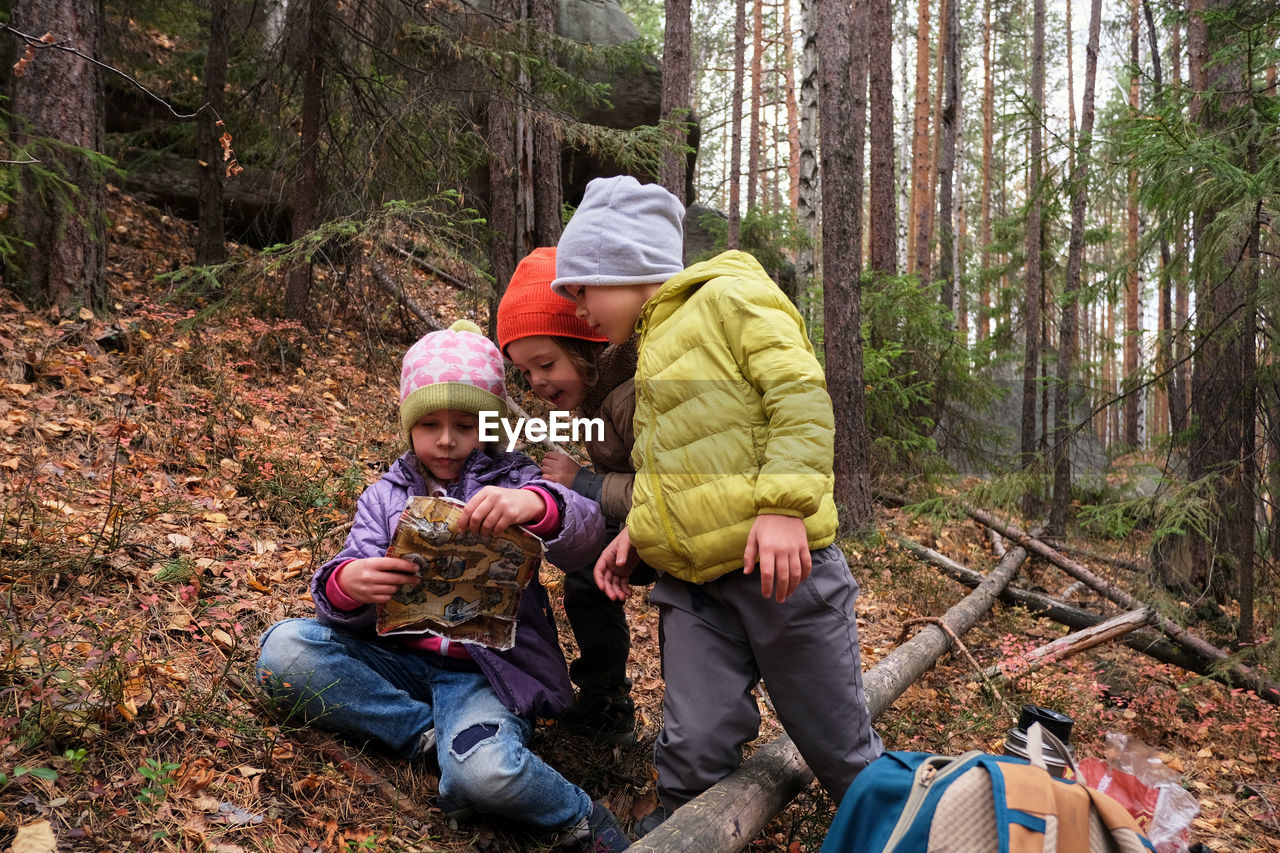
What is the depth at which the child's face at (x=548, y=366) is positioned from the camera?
302 cm

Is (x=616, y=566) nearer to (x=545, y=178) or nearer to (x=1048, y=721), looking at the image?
(x=1048, y=721)

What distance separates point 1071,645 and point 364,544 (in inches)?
185

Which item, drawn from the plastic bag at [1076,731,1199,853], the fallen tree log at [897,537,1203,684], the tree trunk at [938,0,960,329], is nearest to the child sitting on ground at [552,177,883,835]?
the plastic bag at [1076,731,1199,853]

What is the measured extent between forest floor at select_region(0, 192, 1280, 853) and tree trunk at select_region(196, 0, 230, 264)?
0.43 meters

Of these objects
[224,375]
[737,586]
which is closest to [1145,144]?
[737,586]

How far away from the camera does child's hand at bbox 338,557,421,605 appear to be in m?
2.56

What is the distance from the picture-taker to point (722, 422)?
8.02 feet

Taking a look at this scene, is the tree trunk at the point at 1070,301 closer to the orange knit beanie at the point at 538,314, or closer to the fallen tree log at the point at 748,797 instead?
the fallen tree log at the point at 748,797

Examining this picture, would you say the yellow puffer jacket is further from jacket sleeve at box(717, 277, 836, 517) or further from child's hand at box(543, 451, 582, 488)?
child's hand at box(543, 451, 582, 488)

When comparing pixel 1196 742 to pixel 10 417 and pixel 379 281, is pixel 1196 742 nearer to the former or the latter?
pixel 10 417

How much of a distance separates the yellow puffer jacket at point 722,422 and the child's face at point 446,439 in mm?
714

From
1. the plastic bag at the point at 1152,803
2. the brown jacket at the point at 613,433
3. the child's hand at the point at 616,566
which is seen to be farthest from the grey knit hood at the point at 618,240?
the plastic bag at the point at 1152,803

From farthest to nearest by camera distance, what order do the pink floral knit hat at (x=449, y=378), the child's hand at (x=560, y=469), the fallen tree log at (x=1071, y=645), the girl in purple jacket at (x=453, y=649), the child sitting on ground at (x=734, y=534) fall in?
the fallen tree log at (x=1071, y=645)
the child's hand at (x=560, y=469)
the pink floral knit hat at (x=449, y=378)
the girl in purple jacket at (x=453, y=649)
the child sitting on ground at (x=734, y=534)

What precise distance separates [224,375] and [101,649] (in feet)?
11.5
